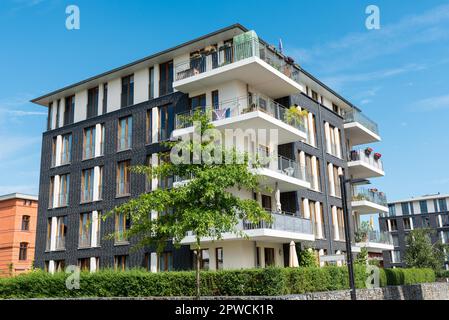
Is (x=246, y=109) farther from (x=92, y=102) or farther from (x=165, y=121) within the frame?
(x=92, y=102)

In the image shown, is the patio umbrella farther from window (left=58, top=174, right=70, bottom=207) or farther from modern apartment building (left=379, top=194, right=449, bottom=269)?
modern apartment building (left=379, top=194, right=449, bottom=269)

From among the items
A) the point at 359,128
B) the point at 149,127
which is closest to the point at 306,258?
the point at 149,127

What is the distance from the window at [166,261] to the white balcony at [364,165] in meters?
16.0

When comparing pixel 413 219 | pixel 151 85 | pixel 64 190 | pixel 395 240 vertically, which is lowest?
pixel 395 240

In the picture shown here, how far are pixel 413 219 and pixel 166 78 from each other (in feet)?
220

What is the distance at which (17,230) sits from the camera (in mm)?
46375

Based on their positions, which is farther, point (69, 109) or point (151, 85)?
point (69, 109)

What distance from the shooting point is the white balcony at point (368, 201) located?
34375 mm

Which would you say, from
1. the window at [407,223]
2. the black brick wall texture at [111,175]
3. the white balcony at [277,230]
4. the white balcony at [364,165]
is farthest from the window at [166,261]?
the window at [407,223]

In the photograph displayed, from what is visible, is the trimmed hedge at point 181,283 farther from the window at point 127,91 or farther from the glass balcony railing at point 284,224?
the window at point 127,91

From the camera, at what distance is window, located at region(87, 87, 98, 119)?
32.3 meters

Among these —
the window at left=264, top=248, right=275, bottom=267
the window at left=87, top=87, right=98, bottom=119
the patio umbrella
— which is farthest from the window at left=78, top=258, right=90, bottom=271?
the patio umbrella
